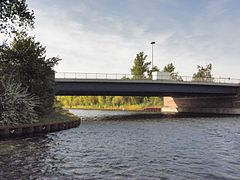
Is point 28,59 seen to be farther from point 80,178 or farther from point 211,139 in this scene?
point 80,178

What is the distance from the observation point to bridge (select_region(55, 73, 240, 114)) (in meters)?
69.0

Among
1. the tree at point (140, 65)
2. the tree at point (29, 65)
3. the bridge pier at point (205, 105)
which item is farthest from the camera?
the tree at point (140, 65)

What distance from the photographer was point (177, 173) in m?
17.8

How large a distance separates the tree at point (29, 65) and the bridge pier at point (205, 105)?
56.0m

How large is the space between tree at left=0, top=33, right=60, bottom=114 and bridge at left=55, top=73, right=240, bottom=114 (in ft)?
69.8

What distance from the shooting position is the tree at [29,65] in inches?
1636

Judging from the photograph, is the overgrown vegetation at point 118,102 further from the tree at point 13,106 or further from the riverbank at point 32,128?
the tree at point 13,106

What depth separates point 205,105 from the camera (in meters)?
94.1

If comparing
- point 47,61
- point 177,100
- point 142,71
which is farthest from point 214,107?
point 47,61

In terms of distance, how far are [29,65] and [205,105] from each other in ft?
209

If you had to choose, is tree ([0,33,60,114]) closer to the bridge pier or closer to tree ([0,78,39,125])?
tree ([0,78,39,125])

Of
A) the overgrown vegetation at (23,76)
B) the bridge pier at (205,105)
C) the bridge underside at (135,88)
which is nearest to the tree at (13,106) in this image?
the overgrown vegetation at (23,76)

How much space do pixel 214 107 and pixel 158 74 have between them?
21253 mm

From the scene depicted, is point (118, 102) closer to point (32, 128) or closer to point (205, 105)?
point (205, 105)
